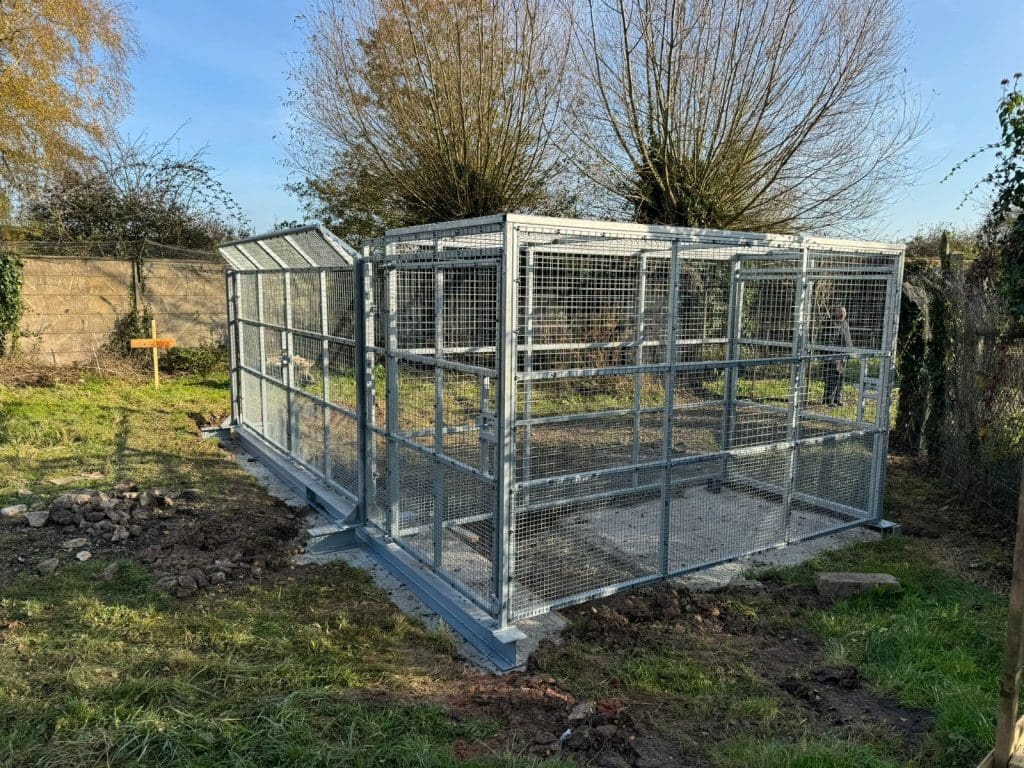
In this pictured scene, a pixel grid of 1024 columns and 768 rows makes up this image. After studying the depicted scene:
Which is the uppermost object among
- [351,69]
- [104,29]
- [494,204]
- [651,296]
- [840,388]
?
[104,29]

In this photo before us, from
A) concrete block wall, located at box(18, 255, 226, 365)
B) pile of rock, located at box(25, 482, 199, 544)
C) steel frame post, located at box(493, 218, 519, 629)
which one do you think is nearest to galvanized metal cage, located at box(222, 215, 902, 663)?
steel frame post, located at box(493, 218, 519, 629)

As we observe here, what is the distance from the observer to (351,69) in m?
11.2

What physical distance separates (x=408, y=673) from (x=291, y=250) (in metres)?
4.14

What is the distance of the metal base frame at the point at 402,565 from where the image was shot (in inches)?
151

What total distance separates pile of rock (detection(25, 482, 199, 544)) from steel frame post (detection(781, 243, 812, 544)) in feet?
16.6

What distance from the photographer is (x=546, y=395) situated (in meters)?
6.98

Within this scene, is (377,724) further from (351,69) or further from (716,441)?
(351,69)

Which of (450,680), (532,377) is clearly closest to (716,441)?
(532,377)

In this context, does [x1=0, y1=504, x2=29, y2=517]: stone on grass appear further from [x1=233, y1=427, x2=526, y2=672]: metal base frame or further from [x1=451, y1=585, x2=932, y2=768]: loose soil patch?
[x1=451, y1=585, x2=932, y2=768]: loose soil patch

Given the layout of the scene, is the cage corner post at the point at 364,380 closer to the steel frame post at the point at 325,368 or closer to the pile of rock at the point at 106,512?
the steel frame post at the point at 325,368

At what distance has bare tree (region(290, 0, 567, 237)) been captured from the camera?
33.8 ft

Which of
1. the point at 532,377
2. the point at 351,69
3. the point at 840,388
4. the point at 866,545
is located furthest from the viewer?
the point at 351,69

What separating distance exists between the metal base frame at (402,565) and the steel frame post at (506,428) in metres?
0.14

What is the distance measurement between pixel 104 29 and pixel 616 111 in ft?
29.3
